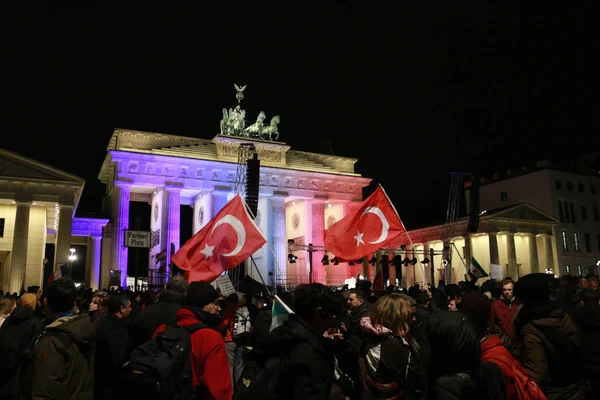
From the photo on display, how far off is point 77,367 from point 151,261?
4153 centimetres

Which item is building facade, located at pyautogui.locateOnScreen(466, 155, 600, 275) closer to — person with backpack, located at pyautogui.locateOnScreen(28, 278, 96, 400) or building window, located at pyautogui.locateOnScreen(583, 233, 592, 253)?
building window, located at pyautogui.locateOnScreen(583, 233, 592, 253)

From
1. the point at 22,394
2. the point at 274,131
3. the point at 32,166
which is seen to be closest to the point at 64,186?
the point at 32,166

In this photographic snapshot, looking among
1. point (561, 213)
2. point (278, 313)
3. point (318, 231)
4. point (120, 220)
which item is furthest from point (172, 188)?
point (561, 213)

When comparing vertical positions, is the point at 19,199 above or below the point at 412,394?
above

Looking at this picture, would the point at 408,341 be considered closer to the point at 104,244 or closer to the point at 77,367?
the point at 77,367

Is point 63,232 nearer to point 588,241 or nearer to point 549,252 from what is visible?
point 549,252

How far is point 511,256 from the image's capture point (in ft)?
162

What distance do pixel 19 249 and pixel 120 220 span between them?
9.46 meters

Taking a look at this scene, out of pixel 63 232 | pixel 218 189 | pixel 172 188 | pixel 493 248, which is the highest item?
pixel 218 189

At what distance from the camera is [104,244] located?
135 ft

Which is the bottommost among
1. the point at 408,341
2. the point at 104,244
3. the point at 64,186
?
the point at 408,341

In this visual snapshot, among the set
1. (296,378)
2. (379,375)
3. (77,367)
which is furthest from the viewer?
(77,367)

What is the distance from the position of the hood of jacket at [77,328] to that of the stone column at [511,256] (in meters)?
50.5

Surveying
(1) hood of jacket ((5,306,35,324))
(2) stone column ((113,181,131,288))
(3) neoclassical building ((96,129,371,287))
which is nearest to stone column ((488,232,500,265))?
(3) neoclassical building ((96,129,371,287))
